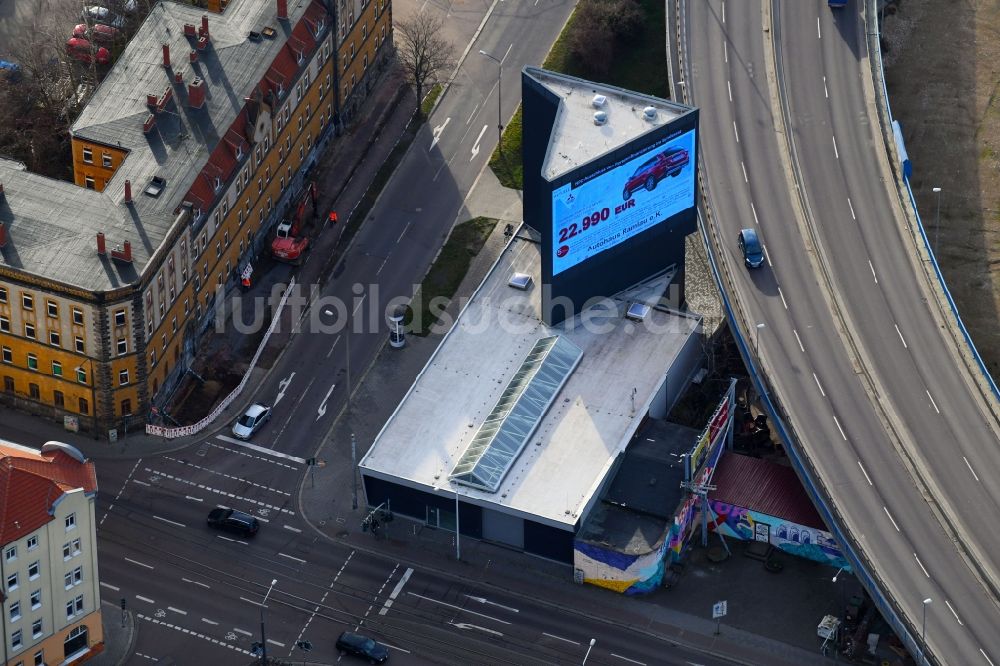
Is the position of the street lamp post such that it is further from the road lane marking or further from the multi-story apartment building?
the multi-story apartment building

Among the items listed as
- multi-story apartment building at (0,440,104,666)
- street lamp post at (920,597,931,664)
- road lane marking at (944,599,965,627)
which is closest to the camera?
multi-story apartment building at (0,440,104,666)

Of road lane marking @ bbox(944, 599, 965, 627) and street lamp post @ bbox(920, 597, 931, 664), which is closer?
street lamp post @ bbox(920, 597, 931, 664)

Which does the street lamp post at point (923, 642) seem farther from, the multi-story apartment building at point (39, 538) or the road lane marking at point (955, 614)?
the multi-story apartment building at point (39, 538)

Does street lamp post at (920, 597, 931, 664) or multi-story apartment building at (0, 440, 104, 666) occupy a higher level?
street lamp post at (920, 597, 931, 664)

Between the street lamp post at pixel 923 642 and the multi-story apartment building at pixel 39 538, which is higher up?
the street lamp post at pixel 923 642

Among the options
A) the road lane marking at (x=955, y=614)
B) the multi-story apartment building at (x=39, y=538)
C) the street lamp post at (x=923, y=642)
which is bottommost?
the multi-story apartment building at (x=39, y=538)

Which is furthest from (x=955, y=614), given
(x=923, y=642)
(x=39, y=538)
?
(x=39, y=538)

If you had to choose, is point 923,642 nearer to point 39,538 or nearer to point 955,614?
point 955,614

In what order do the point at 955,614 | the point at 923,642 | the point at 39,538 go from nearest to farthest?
the point at 39,538 → the point at 923,642 → the point at 955,614

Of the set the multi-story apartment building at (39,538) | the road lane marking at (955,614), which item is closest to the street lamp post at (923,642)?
the road lane marking at (955,614)

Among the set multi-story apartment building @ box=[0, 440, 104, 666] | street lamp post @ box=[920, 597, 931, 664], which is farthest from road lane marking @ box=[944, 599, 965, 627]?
multi-story apartment building @ box=[0, 440, 104, 666]
